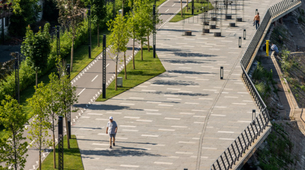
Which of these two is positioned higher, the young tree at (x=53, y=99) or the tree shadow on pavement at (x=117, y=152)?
the young tree at (x=53, y=99)

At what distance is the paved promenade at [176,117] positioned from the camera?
31.5m

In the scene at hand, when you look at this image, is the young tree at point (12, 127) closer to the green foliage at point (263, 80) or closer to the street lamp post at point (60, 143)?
the street lamp post at point (60, 143)

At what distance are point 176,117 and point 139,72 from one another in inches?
434

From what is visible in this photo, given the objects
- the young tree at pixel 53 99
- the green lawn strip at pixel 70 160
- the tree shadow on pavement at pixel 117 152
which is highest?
the young tree at pixel 53 99

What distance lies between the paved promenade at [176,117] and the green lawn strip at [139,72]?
67 cm

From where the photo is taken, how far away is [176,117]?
37781 millimetres

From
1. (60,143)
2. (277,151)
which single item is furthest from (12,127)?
(277,151)

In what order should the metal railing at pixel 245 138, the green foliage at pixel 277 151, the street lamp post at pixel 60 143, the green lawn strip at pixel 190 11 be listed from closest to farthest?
the street lamp post at pixel 60 143 → the metal railing at pixel 245 138 → the green foliage at pixel 277 151 → the green lawn strip at pixel 190 11

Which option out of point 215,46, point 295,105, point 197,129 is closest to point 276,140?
point 197,129

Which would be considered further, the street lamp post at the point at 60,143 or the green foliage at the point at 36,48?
the green foliage at the point at 36,48

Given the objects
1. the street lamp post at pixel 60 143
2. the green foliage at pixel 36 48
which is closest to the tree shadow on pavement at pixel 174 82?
the green foliage at pixel 36 48

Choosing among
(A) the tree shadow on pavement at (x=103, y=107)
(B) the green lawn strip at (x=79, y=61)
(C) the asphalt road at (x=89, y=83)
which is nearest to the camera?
(C) the asphalt road at (x=89, y=83)

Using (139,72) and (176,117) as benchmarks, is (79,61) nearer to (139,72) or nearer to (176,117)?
(139,72)

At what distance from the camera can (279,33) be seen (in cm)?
6956
